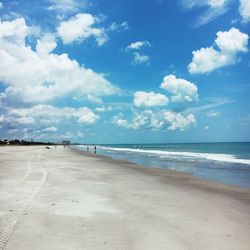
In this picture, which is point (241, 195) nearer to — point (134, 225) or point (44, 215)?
point (134, 225)

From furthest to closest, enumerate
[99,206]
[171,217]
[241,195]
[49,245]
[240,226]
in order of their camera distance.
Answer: [241,195], [99,206], [171,217], [240,226], [49,245]

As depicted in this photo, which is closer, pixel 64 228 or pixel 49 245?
pixel 49 245

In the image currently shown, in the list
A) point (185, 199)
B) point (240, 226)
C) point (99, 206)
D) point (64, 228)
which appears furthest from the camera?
point (185, 199)

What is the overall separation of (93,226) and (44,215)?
163 centimetres

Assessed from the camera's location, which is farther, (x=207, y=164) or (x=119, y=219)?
(x=207, y=164)

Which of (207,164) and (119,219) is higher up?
(207,164)

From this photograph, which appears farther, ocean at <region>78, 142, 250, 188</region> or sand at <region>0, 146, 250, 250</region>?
ocean at <region>78, 142, 250, 188</region>

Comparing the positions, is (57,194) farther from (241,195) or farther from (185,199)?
(241,195)

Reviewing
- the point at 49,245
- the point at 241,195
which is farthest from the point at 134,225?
the point at 241,195

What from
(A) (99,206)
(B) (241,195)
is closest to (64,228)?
(A) (99,206)

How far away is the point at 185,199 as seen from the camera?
38.9 ft

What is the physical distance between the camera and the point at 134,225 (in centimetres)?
782

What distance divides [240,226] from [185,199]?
150 inches

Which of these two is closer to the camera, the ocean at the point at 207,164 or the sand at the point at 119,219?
the sand at the point at 119,219
